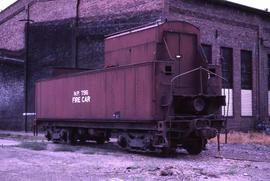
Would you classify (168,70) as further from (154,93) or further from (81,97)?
(81,97)

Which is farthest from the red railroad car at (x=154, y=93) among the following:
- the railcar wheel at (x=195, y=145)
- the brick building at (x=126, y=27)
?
the brick building at (x=126, y=27)

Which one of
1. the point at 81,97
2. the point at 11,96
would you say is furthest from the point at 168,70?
the point at 11,96

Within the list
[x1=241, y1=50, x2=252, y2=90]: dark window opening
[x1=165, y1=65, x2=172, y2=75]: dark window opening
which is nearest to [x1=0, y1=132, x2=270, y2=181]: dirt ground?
[x1=165, y1=65, x2=172, y2=75]: dark window opening

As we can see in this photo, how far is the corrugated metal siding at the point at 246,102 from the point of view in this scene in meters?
32.4

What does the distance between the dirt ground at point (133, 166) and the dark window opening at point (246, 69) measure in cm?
1423

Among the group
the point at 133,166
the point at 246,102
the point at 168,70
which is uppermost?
the point at 168,70

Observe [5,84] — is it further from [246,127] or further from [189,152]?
[189,152]

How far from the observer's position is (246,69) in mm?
33062

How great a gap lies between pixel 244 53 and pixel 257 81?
2.08 m

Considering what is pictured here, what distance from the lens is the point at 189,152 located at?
18078 millimetres

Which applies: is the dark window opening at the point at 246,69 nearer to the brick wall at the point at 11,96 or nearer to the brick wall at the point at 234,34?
the brick wall at the point at 234,34

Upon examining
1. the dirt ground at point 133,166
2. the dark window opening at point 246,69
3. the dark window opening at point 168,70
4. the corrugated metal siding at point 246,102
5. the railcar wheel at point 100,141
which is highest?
the dark window opening at point 246,69

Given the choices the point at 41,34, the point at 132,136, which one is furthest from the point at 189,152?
the point at 41,34

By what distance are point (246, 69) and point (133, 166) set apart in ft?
69.7
